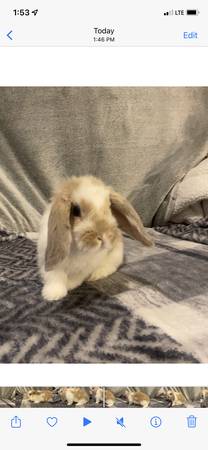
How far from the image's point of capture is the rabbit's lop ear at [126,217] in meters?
1.18

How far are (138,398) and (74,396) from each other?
0.13 m

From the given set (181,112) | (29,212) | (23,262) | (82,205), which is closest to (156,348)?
(82,205)

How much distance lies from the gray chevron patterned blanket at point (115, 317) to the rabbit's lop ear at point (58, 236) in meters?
0.15

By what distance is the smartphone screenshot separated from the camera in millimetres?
784

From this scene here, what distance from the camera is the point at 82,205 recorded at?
1.07m
